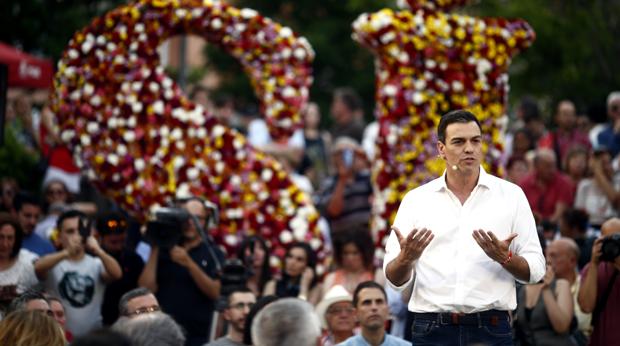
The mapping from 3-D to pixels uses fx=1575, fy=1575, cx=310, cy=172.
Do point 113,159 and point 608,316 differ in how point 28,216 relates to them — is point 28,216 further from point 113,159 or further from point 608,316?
point 608,316

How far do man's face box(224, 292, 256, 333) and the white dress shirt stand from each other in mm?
1960

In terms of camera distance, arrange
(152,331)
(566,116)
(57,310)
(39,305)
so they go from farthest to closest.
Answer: (566,116)
(57,310)
(39,305)
(152,331)

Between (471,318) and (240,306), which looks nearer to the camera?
(471,318)

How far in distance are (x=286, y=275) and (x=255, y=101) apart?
74.1ft

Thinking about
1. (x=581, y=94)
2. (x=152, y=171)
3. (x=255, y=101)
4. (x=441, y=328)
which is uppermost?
(x=255, y=101)

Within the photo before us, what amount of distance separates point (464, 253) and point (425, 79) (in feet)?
15.2

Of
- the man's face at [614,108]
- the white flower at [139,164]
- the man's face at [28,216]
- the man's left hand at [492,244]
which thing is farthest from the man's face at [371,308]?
the man's face at [614,108]

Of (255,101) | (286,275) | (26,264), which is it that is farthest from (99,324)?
(255,101)

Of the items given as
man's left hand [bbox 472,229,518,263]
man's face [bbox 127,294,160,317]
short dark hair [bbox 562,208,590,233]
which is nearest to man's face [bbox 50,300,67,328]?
man's face [bbox 127,294,160,317]

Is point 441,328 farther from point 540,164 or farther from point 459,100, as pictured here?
point 540,164

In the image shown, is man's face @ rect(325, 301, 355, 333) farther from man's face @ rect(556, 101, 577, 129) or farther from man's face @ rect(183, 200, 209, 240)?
man's face @ rect(556, 101, 577, 129)

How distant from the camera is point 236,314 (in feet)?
33.9

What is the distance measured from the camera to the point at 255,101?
34.9 meters

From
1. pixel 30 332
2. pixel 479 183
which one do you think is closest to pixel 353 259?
pixel 479 183
